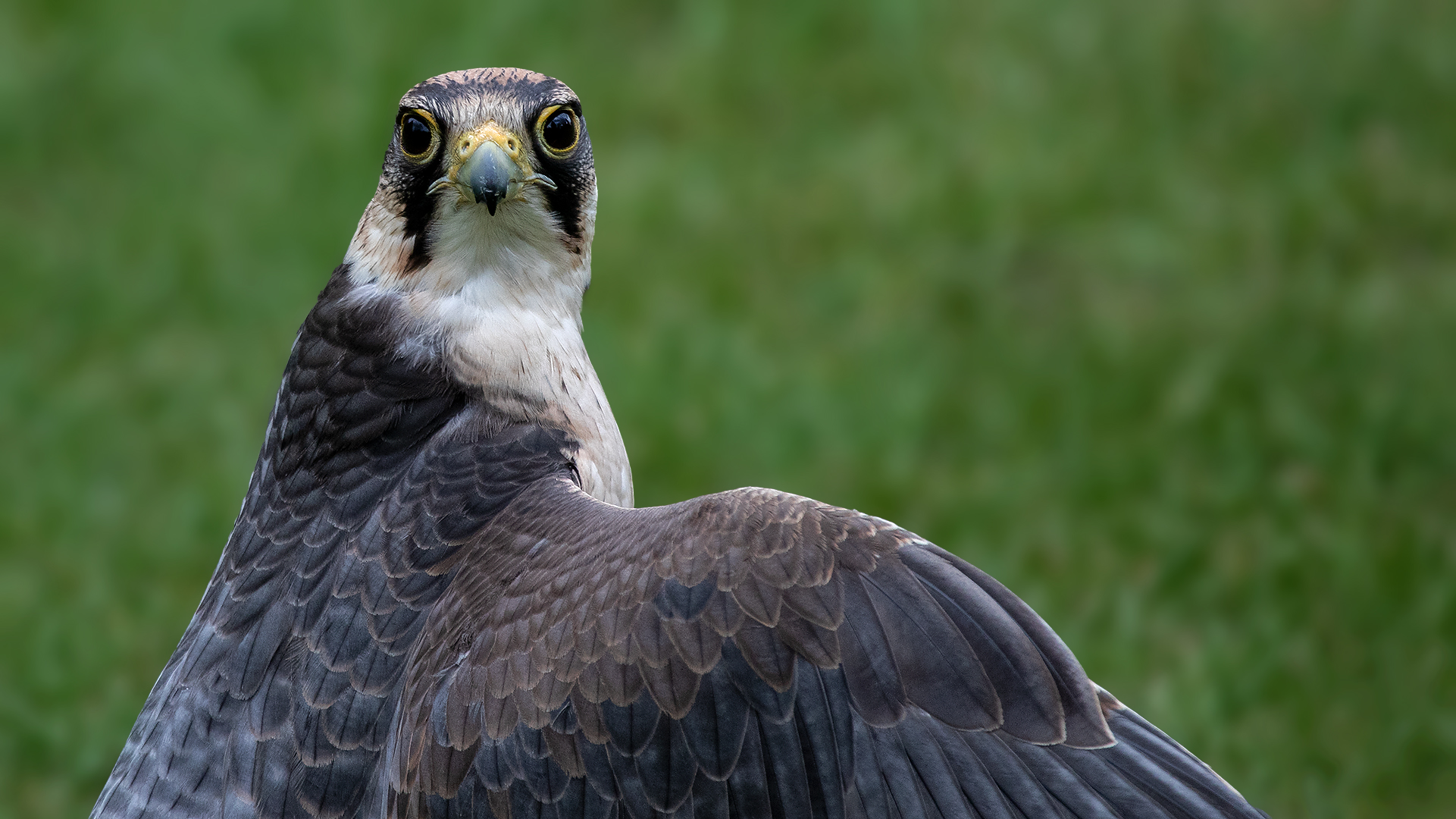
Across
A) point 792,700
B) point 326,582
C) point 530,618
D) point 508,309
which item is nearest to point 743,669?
point 792,700

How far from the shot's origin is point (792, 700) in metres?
2.59

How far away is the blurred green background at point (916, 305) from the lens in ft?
17.4

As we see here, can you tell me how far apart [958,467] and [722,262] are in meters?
1.74

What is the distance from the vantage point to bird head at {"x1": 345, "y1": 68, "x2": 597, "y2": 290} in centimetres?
334

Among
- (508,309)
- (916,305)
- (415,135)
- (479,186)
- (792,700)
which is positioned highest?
(916,305)

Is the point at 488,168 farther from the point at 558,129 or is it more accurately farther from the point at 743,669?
the point at 743,669

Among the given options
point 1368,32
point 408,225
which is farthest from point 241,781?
point 1368,32

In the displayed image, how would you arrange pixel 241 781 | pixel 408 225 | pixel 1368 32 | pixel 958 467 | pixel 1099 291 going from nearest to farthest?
pixel 241 781 < pixel 408 225 < pixel 958 467 < pixel 1099 291 < pixel 1368 32

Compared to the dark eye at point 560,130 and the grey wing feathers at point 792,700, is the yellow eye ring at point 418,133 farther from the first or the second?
the grey wing feathers at point 792,700

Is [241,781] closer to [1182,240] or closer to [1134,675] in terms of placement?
[1134,675]

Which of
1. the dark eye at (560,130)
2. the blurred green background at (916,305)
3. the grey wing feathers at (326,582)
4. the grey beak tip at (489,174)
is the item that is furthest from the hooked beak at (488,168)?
the blurred green background at (916,305)

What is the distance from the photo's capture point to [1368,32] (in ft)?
26.3

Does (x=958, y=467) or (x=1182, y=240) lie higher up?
(x=1182, y=240)

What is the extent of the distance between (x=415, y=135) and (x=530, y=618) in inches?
47.5
